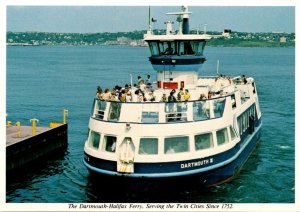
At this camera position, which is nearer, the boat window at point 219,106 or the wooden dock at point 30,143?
the boat window at point 219,106

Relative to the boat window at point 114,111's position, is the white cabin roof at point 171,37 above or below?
above

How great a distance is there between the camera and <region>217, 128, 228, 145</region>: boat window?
21.7 metres

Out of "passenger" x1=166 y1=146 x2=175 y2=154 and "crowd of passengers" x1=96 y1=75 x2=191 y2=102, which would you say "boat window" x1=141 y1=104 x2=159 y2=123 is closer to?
"crowd of passengers" x1=96 y1=75 x2=191 y2=102

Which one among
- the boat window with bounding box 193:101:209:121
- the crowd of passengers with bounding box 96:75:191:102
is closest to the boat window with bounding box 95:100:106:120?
the crowd of passengers with bounding box 96:75:191:102

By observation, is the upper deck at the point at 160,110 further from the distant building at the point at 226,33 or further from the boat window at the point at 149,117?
the distant building at the point at 226,33

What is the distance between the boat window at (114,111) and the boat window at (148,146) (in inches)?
67.4

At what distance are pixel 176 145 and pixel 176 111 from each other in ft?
5.13

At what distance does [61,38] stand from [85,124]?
110446 millimetres

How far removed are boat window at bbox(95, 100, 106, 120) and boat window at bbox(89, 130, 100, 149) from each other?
2.62 feet

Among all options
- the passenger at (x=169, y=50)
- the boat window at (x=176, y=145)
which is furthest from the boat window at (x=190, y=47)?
the boat window at (x=176, y=145)

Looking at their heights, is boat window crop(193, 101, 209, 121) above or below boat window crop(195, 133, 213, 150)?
above

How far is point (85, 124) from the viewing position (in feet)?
130

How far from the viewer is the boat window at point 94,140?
2123 centimetres

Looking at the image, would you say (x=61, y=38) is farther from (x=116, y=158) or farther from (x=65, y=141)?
(x=116, y=158)
